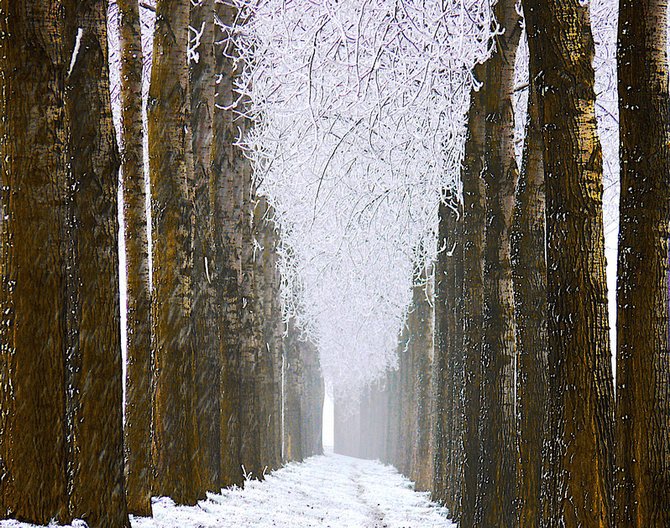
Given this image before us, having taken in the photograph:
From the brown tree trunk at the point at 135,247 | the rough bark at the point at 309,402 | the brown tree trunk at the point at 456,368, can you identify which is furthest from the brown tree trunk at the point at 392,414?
the brown tree trunk at the point at 135,247

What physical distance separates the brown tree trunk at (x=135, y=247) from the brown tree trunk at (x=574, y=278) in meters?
5.24

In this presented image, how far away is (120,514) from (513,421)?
212 inches

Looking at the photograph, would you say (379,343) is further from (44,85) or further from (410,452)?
(44,85)

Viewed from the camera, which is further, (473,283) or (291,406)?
(291,406)

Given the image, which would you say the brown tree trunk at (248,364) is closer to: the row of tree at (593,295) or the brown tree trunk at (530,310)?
the brown tree trunk at (530,310)

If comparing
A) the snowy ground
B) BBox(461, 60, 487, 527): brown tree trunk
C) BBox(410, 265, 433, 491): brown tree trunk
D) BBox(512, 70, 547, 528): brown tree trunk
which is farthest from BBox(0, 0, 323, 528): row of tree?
BBox(410, 265, 433, 491): brown tree trunk

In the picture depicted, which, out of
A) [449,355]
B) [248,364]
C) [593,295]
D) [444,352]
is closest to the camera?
[593,295]

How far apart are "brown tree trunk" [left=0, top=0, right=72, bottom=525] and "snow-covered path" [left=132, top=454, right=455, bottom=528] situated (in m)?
2.81

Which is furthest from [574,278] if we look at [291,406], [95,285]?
[291,406]

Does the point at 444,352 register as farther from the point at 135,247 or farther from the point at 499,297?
the point at 135,247

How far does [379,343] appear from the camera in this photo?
53.5 metres

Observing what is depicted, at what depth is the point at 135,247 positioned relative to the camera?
1209 cm

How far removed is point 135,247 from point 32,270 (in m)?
4.19

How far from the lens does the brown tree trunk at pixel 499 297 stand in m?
12.6
